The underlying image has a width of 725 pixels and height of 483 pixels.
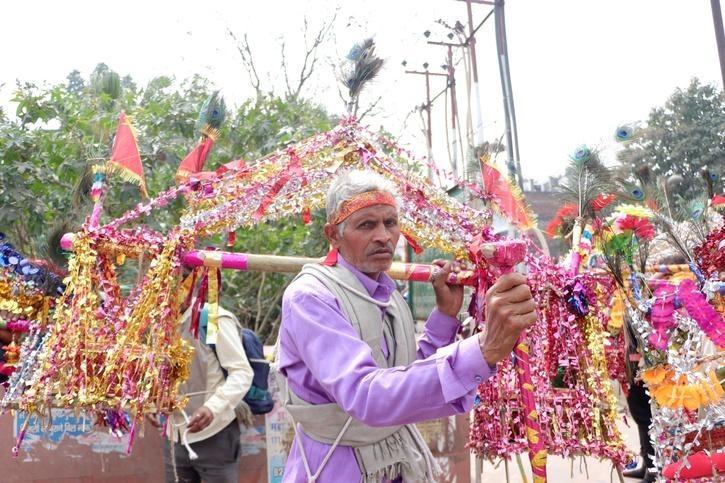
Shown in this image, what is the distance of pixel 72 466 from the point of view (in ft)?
15.4

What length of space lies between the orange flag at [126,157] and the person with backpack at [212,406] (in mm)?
802

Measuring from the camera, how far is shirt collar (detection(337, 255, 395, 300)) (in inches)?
81.6

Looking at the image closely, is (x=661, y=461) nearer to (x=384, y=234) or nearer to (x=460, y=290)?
(x=460, y=290)

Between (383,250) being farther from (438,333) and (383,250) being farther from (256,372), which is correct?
(256,372)

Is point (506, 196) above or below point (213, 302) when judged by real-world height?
above

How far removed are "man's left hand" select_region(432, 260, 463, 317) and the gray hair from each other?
0.36m

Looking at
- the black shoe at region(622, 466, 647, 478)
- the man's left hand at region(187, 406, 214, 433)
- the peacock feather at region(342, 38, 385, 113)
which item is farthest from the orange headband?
the black shoe at region(622, 466, 647, 478)

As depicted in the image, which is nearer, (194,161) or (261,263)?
(261,263)

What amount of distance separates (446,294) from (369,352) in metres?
0.73

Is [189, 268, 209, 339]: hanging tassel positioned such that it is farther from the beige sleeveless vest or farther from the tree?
the tree

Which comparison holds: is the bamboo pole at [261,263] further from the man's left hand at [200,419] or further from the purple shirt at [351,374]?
the man's left hand at [200,419]

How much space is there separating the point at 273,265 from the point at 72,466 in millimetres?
2839

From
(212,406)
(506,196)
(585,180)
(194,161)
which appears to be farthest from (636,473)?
(194,161)

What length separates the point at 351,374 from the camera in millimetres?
1626
